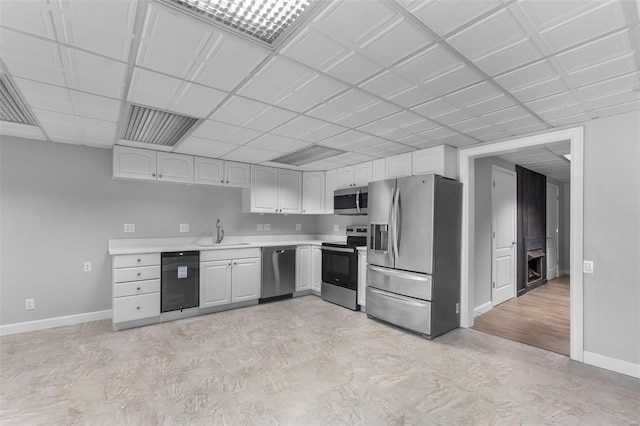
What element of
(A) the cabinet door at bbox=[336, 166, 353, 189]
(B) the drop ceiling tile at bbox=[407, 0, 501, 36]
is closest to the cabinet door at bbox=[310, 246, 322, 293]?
(A) the cabinet door at bbox=[336, 166, 353, 189]

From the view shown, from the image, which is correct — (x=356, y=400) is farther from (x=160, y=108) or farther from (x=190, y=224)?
(x=190, y=224)

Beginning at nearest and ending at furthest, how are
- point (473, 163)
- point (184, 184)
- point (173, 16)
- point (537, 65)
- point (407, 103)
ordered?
point (173, 16), point (537, 65), point (407, 103), point (473, 163), point (184, 184)

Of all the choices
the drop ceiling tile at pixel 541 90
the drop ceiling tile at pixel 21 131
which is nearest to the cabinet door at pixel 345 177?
the drop ceiling tile at pixel 541 90

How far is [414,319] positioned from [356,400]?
5.16 ft

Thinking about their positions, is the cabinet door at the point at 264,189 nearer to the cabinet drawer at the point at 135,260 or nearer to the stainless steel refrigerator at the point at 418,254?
the cabinet drawer at the point at 135,260

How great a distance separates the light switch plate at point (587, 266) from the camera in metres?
2.93

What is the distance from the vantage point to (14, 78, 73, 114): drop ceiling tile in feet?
7.37

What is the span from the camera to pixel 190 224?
4.79 m

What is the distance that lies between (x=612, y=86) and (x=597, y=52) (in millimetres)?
658

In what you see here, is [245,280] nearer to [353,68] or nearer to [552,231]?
→ [353,68]

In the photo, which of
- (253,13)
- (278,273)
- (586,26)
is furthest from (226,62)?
(278,273)

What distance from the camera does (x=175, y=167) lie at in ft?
14.2

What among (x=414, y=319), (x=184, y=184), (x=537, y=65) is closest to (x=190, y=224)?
(x=184, y=184)

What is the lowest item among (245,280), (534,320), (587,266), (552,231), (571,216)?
(534,320)
